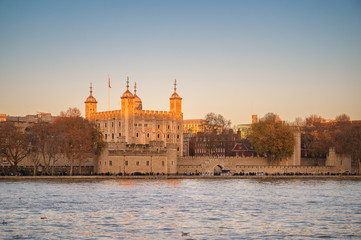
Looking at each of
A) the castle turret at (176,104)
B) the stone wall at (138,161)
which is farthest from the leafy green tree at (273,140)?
the stone wall at (138,161)

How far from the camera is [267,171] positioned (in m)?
97.1

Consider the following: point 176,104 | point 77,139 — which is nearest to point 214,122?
point 176,104

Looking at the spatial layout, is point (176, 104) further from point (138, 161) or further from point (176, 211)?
point (176, 211)

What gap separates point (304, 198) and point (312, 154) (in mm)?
47890

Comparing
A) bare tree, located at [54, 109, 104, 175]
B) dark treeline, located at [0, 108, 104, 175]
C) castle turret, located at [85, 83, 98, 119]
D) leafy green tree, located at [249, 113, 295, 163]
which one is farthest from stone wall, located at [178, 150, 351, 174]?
castle turret, located at [85, 83, 98, 119]

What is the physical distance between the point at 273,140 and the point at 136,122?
2160 cm

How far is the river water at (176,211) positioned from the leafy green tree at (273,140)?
2018 centimetres

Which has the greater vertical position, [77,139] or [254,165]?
[77,139]

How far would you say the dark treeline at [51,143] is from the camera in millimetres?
85375

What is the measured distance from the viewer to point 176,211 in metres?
51.2

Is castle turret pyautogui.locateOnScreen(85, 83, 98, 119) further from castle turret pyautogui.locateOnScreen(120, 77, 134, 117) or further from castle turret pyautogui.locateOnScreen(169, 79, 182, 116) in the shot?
castle turret pyautogui.locateOnScreen(169, 79, 182, 116)

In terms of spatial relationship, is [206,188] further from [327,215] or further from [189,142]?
[189,142]

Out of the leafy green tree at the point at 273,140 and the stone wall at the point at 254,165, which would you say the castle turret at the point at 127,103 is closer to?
the stone wall at the point at 254,165

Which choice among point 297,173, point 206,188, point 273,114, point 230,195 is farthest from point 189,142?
point 230,195
